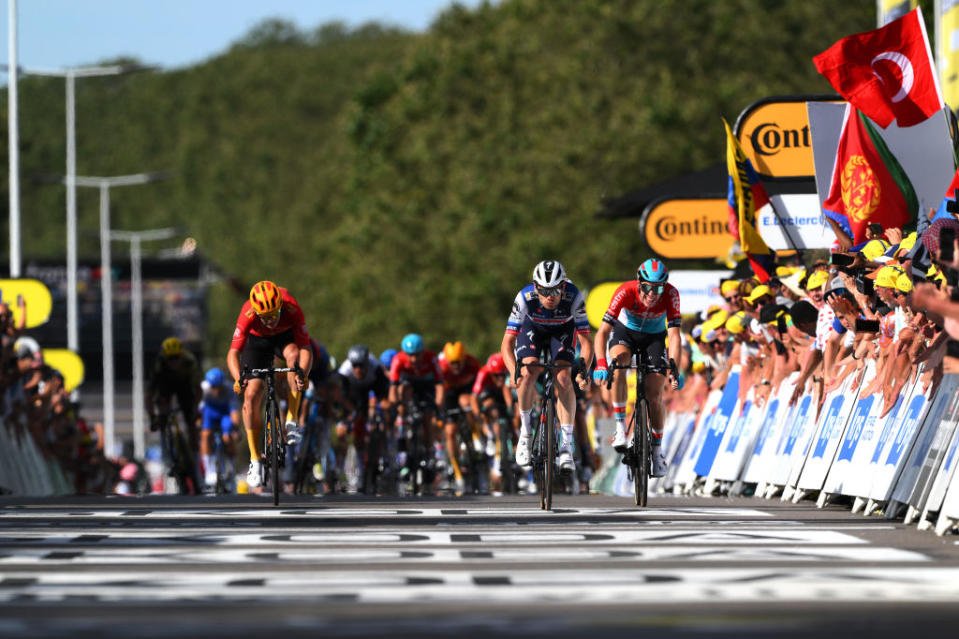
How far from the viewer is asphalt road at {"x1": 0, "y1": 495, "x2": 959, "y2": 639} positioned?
766cm

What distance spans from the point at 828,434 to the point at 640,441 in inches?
58.7

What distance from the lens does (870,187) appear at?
18859mm

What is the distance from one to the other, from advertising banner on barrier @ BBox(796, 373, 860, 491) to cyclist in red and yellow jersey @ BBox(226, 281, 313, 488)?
410cm

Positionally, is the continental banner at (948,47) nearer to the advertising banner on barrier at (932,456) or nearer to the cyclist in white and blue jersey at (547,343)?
the cyclist in white and blue jersey at (547,343)

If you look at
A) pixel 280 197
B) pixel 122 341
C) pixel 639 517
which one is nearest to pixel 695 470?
pixel 639 517

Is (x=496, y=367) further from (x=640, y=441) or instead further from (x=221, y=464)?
(x=640, y=441)

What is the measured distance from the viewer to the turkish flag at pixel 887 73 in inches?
742

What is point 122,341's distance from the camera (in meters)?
88.4

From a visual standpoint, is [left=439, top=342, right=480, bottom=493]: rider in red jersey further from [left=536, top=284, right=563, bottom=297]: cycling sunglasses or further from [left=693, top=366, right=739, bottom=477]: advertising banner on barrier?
[left=536, top=284, right=563, bottom=297]: cycling sunglasses

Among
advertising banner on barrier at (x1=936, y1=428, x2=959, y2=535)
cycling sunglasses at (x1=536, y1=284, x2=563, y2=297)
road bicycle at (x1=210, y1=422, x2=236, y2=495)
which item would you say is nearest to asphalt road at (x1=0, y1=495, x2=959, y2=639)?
advertising banner on barrier at (x1=936, y1=428, x2=959, y2=535)

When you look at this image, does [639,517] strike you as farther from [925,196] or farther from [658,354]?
[925,196]

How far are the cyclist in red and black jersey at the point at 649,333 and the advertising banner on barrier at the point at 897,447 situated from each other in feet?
6.70

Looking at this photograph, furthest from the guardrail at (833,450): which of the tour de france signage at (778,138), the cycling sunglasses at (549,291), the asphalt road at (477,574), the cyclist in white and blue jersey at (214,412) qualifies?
the cyclist in white and blue jersey at (214,412)

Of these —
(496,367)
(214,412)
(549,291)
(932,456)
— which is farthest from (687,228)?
(932,456)
